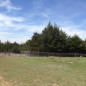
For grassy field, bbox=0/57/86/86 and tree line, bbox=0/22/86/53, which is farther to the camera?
tree line, bbox=0/22/86/53

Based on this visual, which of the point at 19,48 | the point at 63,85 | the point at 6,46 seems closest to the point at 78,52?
the point at 19,48

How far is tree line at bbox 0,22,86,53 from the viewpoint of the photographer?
39.5 metres

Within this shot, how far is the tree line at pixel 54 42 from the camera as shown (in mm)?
39500

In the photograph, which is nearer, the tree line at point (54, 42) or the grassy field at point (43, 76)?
the grassy field at point (43, 76)

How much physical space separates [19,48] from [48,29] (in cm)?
1080

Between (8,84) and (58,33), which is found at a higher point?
(58,33)

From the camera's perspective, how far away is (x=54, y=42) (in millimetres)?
38938

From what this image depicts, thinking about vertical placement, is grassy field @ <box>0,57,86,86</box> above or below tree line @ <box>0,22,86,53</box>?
below

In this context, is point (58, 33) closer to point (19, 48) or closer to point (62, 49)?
point (62, 49)

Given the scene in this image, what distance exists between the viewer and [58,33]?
40.5m

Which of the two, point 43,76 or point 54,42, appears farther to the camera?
point 54,42

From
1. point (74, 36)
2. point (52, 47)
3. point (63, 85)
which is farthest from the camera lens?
point (74, 36)

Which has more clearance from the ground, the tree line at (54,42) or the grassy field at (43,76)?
the tree line at (54,42)

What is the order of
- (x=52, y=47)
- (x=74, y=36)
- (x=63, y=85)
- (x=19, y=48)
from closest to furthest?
(x=63, y=85) → (x=52, y=47) → (x=74, y=36) → (x=19, y=48)
